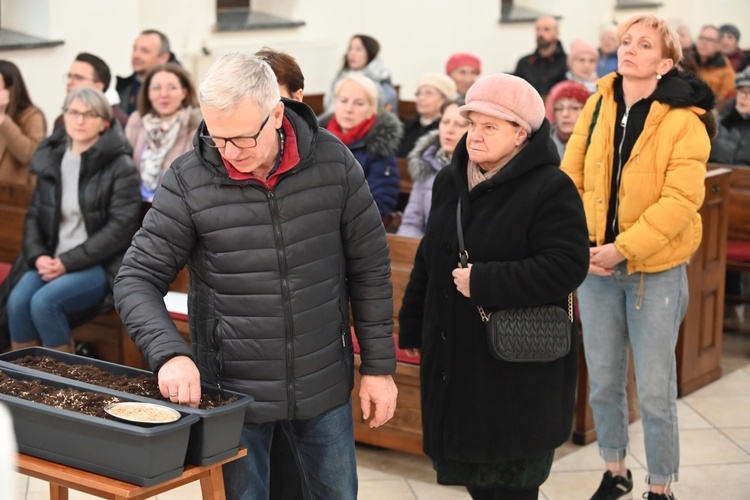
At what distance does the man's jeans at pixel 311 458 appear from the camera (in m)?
2.60

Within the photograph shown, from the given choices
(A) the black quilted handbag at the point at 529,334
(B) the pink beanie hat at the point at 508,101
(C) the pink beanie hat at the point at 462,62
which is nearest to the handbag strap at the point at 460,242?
(A) the black quilted handbag at the point at 529,334

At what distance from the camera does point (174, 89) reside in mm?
5695

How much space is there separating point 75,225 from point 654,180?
267 centimetres

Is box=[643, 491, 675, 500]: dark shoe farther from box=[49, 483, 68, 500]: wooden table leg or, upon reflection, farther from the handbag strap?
box=[49, 483, 68, 500]: wooden table leg

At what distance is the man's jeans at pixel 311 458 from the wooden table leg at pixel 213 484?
152 millimetres

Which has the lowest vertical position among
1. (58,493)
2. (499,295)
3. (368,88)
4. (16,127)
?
(58,493)

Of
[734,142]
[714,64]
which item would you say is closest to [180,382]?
[734,142]

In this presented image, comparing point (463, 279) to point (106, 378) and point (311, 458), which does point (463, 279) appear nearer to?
point (311, 458)

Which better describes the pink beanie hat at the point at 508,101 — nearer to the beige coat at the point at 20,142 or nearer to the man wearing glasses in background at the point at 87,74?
the beige coat at the point at 20,142

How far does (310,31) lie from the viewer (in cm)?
1059

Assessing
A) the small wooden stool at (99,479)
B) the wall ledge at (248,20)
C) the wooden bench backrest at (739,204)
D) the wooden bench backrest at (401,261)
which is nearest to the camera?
the small wooden stool at (99,479)

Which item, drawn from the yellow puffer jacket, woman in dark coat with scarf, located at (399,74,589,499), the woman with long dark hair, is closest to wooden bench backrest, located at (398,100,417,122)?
the woman with long dark hair

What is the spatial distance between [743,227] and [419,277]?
3.23 metres

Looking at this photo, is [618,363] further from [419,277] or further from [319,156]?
[319,156]
